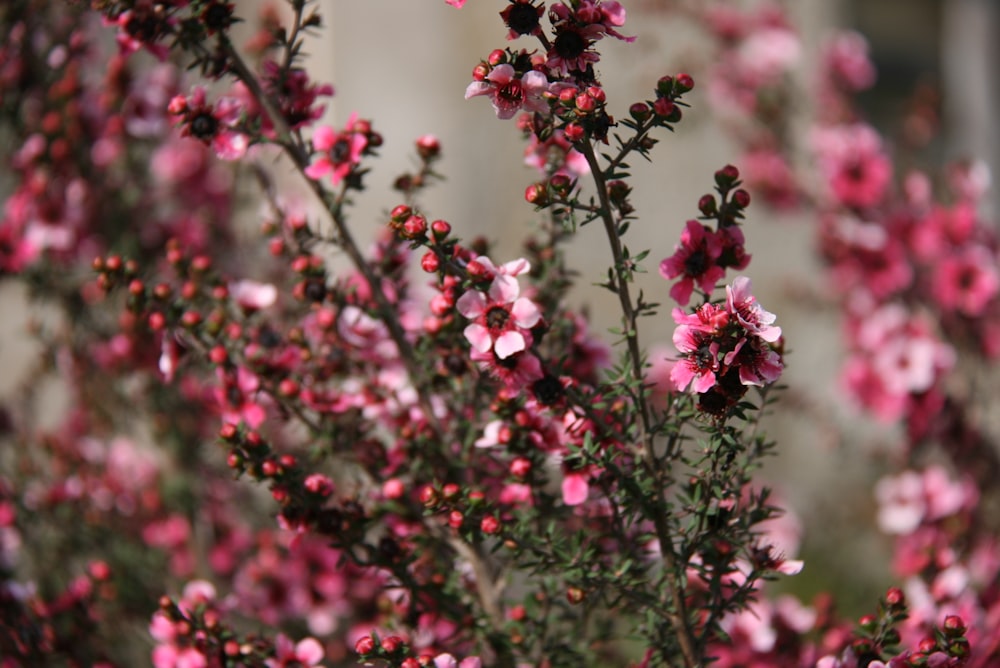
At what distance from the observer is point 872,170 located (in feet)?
9.25

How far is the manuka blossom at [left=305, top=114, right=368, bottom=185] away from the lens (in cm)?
137

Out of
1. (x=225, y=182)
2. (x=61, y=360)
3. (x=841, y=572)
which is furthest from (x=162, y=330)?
(x=841, y=572)

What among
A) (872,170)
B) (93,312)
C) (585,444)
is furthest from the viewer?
(872,170)

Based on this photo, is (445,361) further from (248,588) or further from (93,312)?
(93,312)

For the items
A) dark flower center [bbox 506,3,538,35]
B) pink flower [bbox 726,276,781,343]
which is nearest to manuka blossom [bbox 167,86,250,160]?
dark flower center [bbox 506,3,538,35]

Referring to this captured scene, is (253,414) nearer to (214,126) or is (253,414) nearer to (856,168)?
(214,126)

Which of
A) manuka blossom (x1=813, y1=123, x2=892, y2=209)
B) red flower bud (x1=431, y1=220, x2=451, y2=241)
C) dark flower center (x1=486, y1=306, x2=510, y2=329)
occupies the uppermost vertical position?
manuka blossom (x1=813, y1=123, x2=892, y2=209)

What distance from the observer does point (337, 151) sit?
4.57 ft

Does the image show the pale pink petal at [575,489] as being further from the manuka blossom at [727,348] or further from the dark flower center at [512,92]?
the dark flower center at [512,92]

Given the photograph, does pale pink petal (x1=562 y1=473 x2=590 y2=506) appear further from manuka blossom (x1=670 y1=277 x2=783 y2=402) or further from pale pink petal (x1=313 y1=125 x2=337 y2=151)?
pale pink petal (x1=313 y1=125 x2=337 y2=151)

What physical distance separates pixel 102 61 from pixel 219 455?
1.33 meters

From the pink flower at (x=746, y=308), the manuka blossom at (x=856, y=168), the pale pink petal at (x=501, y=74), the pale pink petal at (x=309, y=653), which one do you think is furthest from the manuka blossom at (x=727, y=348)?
the manuka blossom at (x=856, y=168)

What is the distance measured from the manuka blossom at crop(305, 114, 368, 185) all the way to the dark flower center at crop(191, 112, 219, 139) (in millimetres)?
146

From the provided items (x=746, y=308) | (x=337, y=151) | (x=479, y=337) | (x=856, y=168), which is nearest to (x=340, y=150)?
(x=337, y=151)
